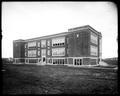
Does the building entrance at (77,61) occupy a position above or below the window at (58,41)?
below

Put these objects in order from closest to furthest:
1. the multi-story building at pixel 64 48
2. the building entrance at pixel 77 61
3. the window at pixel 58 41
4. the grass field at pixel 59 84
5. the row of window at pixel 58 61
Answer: the grass field at pixel 59 84
the multi-story building at pixel 64 48
the building entrance at pixel 77 61
the row of window at pixel 58 61
the window at pixel 58 41

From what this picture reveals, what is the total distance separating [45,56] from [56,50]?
248 inches

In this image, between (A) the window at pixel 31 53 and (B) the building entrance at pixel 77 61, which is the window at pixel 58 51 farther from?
(A) the window at pixel 31 53

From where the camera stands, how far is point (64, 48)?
32.0m

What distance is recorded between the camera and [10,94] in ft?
17.4

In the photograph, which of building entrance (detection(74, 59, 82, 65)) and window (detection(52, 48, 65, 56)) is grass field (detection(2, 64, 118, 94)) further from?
window (detection(52, 48, 65, 56))

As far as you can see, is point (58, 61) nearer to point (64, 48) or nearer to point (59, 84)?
point (64, 48)

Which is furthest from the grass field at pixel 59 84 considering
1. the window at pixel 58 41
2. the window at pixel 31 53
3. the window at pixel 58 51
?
the window at pixel 31 53

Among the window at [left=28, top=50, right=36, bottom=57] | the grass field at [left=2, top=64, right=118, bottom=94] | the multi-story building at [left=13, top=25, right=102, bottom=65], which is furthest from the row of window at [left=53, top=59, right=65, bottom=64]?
the grass field at [left=2, top=64, right=118, bottom=94]

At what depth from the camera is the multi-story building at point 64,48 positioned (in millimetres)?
25141

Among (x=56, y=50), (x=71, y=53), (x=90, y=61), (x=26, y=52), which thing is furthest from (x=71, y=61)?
(x=26, y=52)

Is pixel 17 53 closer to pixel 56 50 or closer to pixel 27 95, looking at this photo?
pixel 56 50

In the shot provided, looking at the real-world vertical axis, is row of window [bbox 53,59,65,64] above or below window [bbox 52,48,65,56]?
below

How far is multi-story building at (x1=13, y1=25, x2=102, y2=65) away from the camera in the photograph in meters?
25.1
